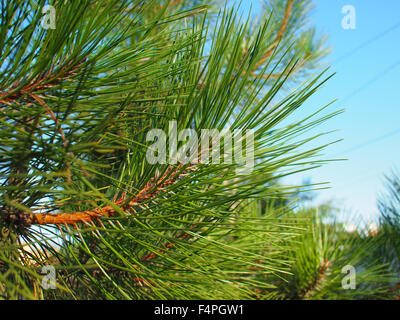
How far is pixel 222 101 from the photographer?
380 millimetres

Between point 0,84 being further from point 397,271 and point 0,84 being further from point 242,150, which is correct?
point 397,271

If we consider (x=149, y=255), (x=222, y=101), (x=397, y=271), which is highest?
(x=222, y=101)

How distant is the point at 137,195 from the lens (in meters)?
0.42

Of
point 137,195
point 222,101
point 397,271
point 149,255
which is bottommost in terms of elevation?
point 397,271

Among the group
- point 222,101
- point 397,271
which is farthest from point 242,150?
point 397,271
